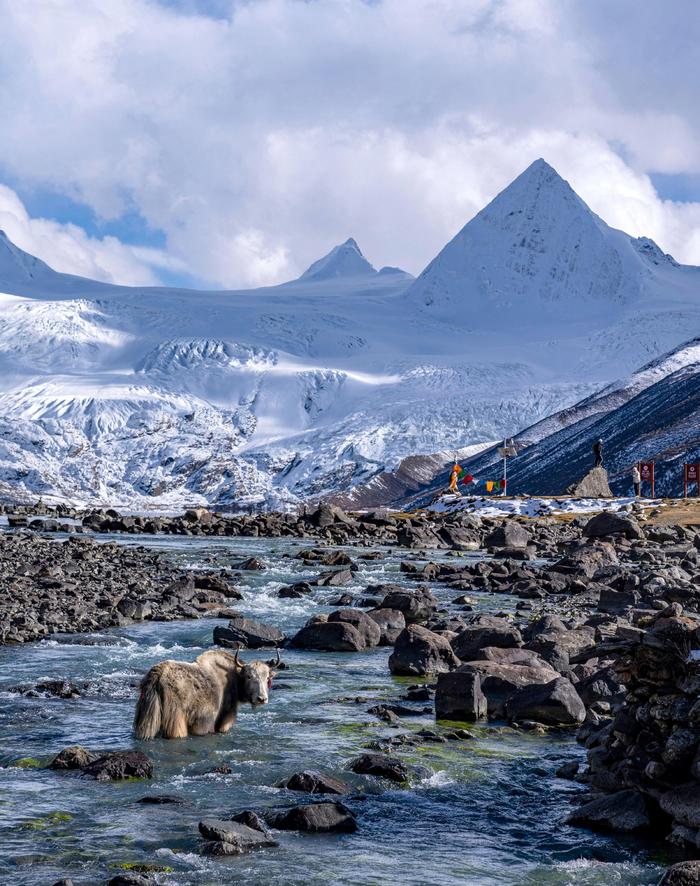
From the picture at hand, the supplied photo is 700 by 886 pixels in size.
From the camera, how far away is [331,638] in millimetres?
24219

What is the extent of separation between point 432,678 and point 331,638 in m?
3.67

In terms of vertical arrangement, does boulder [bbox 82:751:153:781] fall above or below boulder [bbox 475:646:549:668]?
below

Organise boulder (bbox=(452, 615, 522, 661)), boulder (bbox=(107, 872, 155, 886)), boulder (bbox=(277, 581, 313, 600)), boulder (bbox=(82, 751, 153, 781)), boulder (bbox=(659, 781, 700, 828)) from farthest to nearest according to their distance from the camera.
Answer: boulder (bbox=(277, 581, 313, 600)), boulder (bbox=(452, 615, 522, 661)), boulder (bbox=(82, 751, 153, 781)), boulder (bbox=(659, 781, 700, 828)), boulder (bbox=(107, 872, 155, 886))

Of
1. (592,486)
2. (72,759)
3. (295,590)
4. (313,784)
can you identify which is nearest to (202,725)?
(72,759)

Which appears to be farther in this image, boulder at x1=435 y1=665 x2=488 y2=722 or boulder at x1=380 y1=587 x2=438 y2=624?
boulder at x1=380 y1=587 x2=438 y2=624

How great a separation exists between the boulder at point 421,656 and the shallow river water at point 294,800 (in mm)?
721

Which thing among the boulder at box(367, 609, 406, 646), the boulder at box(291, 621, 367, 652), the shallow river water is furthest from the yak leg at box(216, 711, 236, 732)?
the boulder at box(367, 609, 406, 646)

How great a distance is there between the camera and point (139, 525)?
72500mm

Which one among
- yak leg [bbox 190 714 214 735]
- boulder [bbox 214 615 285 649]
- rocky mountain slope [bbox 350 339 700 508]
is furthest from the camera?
rocky mountain slope [bbox 350 339 700 508]

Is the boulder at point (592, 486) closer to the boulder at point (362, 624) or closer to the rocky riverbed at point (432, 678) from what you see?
the rocky riverbed at point (432, 678)

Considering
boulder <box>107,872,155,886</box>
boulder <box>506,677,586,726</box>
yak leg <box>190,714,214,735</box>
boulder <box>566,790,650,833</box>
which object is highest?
boulder <box>506,677,586,726</box>

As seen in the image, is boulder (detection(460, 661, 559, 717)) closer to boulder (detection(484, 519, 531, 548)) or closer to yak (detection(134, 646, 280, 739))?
yak (detection(134, 646, 280, 739))

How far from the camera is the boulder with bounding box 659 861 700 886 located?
10.3m

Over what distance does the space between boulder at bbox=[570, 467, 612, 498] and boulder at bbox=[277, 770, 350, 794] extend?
71425mm
